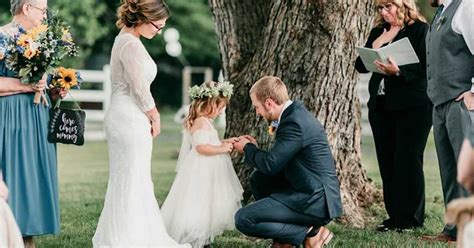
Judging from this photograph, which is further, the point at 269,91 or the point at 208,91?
the point at 208,91

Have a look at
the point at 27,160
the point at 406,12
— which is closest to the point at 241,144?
the point at 27,160

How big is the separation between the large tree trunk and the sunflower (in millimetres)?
1992

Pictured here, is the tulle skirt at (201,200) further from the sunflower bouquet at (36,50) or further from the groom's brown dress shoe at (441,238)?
the groom's brown dress shoe at (441,238)

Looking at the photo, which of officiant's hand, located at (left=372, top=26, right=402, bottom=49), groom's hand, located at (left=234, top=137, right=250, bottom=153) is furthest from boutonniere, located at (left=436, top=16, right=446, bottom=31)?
groom's hand, located at (left=234, top=137, right=250, bottom=153)

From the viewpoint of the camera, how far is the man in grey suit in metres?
6.86

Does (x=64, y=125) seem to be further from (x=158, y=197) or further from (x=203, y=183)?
(x=158, y=197)

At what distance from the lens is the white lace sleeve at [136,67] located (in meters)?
6.63

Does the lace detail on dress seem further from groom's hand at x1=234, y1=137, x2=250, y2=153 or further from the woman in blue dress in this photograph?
groom's hand at x1=234, y1=137, x2=250, y2=153

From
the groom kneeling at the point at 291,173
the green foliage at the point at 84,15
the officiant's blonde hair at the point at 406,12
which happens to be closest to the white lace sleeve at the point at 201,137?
the groom kneeling at the point at 291,173

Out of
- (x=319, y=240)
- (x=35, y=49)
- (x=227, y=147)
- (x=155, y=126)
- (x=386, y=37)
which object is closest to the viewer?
(x=35, y=49)

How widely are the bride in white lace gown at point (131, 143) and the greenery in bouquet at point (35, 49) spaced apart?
395 mm

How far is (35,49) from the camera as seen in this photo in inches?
265

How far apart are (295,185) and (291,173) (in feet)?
0.27

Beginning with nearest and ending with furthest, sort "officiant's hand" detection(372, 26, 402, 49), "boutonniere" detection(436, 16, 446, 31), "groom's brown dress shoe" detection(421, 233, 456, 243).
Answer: "boutonniere" detection(436, 16, 446, 31) → "groom's brown dress shoe" detection(421, 233, 456, 243) → "officiant's hand" detection(372, 26, 402, 49)
